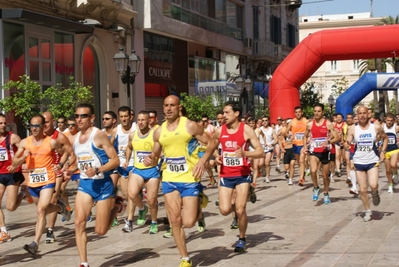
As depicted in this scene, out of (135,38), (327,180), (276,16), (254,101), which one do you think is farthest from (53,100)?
(276,16)

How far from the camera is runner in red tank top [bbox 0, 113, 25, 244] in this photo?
10492 millimetres

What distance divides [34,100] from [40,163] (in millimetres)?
7732

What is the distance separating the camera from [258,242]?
9898mm

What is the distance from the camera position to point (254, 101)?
1780 inches

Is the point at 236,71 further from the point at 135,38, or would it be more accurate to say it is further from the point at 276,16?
the point at 135,38

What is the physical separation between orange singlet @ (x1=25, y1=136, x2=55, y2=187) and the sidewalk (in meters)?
0.92

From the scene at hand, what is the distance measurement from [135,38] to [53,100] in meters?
12.2

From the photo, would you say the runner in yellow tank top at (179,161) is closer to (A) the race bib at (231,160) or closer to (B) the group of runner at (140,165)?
(B) the group of runner at (140,165)

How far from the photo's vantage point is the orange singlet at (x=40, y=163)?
31.3 ft

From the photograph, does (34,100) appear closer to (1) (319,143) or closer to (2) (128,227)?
(1) (319,143)

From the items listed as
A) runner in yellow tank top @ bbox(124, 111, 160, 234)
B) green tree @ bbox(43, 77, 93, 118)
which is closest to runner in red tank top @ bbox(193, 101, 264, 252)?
runner in yellow tank top @ bbox(124, 111, 160, 234)

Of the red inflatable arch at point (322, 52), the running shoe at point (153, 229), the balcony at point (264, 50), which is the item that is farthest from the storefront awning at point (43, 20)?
the balcony at point (264, 50)

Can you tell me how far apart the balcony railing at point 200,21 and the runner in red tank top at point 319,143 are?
17388 mm

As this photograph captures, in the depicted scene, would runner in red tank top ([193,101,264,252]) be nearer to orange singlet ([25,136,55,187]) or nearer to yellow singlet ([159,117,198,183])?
yellow singlet ([159,117,198,183])
